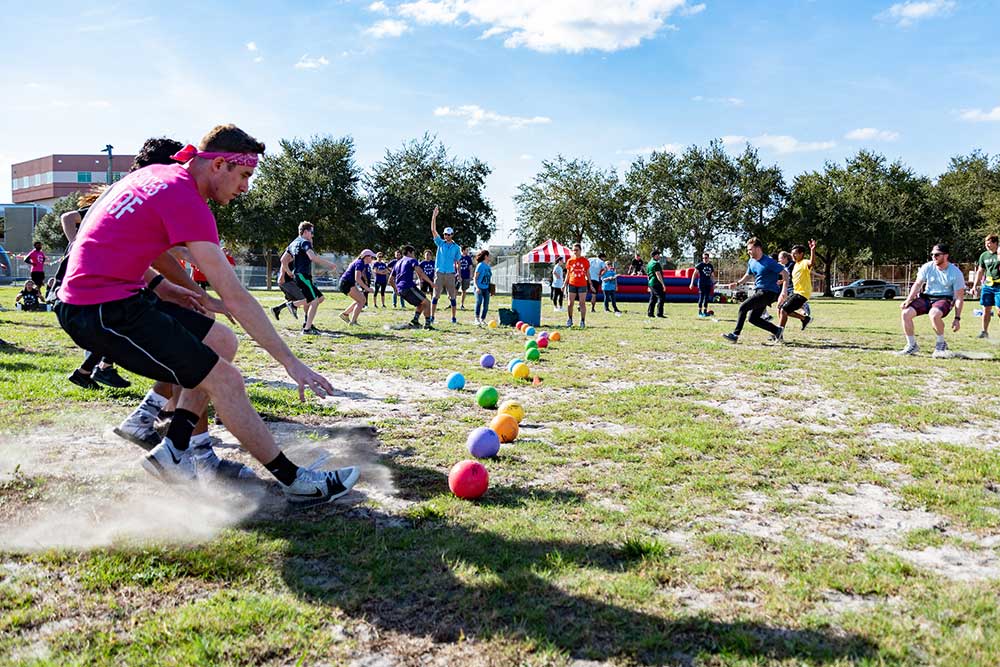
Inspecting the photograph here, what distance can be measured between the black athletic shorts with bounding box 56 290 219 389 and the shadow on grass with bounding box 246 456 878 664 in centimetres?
87

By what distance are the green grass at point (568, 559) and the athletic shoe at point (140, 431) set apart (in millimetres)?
425

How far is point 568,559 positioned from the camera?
10.3 ft

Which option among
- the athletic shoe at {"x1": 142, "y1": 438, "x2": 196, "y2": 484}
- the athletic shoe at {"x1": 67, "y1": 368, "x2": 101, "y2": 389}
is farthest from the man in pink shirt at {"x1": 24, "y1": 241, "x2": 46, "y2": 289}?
the athletic shoe at {"x1": 142, "y1": 438, "x2": 196, "y2": 484}

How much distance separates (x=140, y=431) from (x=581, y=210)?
4962 centimetres

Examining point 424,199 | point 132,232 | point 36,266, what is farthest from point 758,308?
point 424,199

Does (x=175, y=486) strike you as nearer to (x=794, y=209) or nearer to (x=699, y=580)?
(x=699, y=580)

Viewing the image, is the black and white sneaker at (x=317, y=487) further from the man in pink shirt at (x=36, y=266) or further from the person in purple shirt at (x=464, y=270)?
the person in purple shirt at (x=464, y=270)

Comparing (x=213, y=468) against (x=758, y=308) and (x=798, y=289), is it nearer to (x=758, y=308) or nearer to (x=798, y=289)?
(x=758, y=308)

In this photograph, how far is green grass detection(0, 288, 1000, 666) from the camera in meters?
2.43

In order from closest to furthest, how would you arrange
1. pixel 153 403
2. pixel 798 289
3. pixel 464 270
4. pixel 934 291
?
pixel 153 403, pixel 934 291, pixel 798 289, pixel 464 270

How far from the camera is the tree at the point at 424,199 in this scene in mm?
49125

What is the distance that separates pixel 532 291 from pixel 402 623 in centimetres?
1400

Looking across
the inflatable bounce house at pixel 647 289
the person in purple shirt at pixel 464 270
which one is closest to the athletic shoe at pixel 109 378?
the person in purple shirt at pixel 464 270

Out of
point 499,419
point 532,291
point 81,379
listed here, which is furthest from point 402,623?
point 532,291
